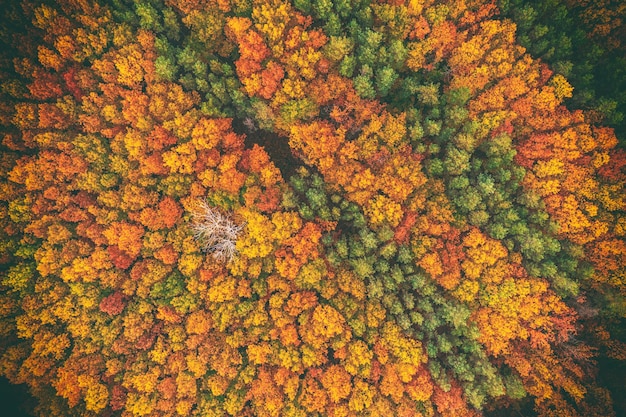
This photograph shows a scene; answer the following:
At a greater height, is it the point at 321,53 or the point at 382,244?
the point at 321,53

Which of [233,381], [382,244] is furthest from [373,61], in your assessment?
[233,381]

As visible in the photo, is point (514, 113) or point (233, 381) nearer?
point (514, 113)

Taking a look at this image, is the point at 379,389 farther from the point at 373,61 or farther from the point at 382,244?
the point at 373,61

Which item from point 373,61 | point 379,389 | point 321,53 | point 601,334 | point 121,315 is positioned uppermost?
point 373,61

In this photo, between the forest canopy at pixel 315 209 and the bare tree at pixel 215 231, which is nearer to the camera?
the forest canopy at pixel 315 209

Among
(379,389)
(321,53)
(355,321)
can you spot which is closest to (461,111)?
(321,53)
